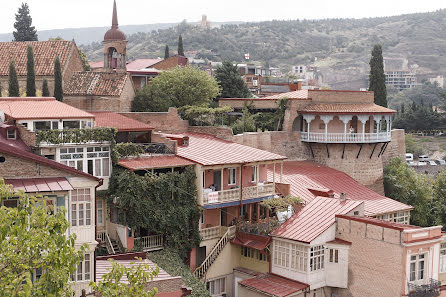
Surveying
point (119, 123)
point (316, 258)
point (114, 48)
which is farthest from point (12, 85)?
point (316, 258)

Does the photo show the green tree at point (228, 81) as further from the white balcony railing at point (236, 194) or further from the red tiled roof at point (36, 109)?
Answer: the red tiled roof at point (36, 109)

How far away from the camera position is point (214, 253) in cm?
3281

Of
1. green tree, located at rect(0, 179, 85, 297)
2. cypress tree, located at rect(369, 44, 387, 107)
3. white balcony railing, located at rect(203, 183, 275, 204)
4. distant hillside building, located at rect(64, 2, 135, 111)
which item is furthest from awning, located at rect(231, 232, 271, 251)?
cypress tree, located at rect(369, 44, 387, 107)

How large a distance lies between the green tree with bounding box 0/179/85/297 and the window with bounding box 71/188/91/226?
903 cm

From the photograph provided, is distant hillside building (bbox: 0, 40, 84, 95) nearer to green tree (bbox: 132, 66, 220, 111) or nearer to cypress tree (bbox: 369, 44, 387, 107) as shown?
green tree (bbox: 132, 66, 220, 111)

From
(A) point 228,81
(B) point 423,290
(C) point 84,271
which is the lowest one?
(B) point 423,290

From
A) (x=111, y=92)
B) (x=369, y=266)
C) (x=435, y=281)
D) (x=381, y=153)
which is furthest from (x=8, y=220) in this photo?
(x=381, y=153)

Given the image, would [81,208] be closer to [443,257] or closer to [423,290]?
[423,290]

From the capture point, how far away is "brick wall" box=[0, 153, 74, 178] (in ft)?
71.5

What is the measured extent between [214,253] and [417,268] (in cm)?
996

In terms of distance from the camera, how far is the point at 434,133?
101 metres

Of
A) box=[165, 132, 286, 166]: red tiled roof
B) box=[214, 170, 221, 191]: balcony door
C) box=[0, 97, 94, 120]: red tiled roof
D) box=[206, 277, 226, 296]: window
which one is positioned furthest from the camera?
box=[214, 170, 221, 191]: balcony door

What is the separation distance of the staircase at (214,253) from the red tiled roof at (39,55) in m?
22.7

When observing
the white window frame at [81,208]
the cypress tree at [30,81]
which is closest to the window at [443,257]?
the white window frame at [81,208]
